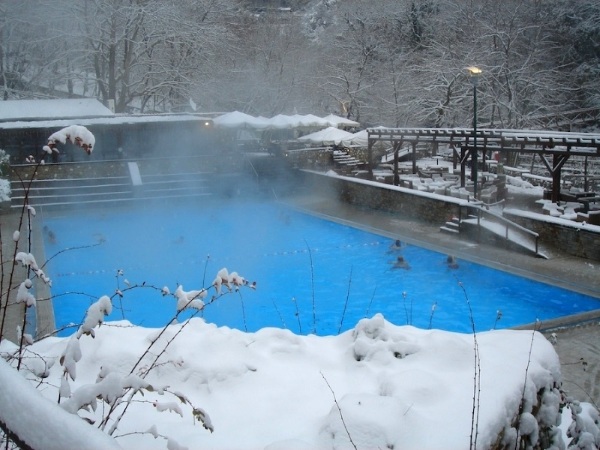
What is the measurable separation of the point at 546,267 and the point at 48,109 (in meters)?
22.2

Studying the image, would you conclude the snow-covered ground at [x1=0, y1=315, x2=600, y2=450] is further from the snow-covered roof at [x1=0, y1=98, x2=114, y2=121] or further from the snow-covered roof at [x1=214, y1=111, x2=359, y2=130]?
the snow-covered roof at [x1=214, y1=111, x2=359, y2=130]

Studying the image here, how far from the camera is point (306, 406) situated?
154 inches

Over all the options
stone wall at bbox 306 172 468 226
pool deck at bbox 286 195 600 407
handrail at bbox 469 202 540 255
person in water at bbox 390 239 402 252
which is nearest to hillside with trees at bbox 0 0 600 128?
stone wall at bbox 306 172 468 226

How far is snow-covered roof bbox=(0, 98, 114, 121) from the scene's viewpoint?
2533 centimetres

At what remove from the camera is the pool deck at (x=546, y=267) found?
23.8 ft

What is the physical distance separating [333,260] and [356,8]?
101 ft

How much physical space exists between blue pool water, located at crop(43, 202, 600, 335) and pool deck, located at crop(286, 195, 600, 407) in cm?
41

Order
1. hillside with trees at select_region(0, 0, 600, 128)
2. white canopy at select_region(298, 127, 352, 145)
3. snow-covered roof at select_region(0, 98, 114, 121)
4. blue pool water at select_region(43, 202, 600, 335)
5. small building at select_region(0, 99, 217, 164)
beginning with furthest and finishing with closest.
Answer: hillside with trees at select_region(0, 0, 600, 128)
white canopy at select_region(298, 127, 352, 145)
snow-covered roof at select_region(0, 98, 114, 121)
small building at select_region(0, 99, 217, 164)
blue pool water at select_region(43, 202, 600, 335)

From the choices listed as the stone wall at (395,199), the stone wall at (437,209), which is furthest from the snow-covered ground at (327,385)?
the stone wall at (395,199)

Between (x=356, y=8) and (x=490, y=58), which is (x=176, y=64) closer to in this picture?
(x=356, y=8)

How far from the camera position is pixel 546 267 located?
Result: 13070 millimetres

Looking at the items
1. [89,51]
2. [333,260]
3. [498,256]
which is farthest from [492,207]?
[89,51]

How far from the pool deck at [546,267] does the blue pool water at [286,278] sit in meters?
0.41

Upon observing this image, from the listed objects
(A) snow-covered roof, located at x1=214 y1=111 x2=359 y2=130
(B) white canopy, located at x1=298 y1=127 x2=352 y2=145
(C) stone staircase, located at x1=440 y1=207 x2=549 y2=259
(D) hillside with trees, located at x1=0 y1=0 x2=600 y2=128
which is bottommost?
(C) stone staircase, located at x1=440 y1=207 x2=549 y2=259
